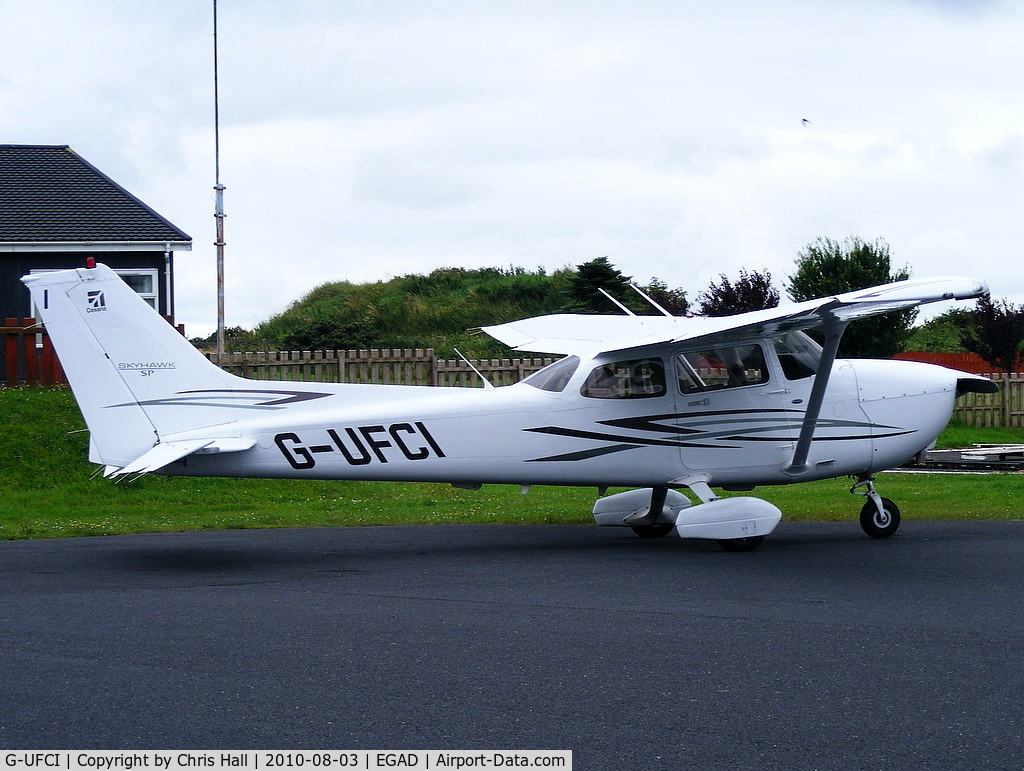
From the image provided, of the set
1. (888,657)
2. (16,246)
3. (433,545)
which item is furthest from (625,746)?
(16,246)

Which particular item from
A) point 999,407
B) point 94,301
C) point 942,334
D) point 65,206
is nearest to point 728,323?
point 94,301

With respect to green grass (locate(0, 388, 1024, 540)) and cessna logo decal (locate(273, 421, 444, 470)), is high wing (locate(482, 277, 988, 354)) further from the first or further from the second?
green grass (locate(0, 388, 1024, 540))

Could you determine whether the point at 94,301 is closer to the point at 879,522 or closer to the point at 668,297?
the point at 879,522

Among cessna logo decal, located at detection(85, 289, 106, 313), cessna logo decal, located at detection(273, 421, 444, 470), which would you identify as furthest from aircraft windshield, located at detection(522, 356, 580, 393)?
cessna logo decal, located at detection(85, 289, 106, 313)

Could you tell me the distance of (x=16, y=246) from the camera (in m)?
26.9

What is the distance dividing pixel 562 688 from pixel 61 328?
22.1 feet

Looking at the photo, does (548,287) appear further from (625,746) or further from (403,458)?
(625,746)

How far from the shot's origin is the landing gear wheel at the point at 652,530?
513 inches

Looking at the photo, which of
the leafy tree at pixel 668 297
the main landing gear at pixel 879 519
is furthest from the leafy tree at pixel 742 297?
the main landing gear at pixel 879 519

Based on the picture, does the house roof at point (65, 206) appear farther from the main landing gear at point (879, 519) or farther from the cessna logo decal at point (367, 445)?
the main landing gear at point (879, 519)

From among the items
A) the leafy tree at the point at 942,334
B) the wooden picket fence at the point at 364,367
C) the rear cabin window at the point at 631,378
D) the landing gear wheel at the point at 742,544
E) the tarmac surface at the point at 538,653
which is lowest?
the tarmac surface at the point at 538,653

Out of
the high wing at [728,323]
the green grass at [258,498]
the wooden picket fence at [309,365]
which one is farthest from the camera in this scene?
the wooden picket fence at [309,365]

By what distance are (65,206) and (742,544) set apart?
74.8 ft

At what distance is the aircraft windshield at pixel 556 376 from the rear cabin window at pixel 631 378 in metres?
0.23
